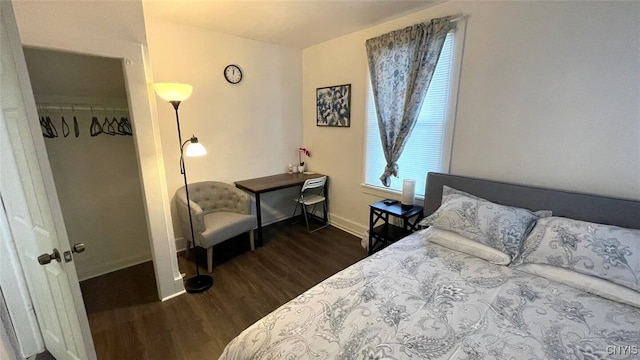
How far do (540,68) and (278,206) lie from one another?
3.19m

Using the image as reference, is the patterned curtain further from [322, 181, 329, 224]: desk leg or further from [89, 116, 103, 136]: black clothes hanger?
[89, 116, 103, 136]: black clothes hanger

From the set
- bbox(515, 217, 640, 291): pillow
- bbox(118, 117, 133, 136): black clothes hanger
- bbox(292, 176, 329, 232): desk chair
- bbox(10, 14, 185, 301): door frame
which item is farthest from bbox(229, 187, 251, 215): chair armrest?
bbox(515, 217, 640, 291): pillow

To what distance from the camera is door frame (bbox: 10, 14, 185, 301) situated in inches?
62.5

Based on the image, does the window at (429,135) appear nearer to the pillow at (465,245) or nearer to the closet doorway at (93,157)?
the pillow at (465,245)

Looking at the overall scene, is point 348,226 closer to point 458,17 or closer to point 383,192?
point 383,192

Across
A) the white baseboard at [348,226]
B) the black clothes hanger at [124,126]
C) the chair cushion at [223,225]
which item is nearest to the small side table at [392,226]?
the white baseboard at [348,226]

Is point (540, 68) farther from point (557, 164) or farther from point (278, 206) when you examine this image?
point (278, 206)

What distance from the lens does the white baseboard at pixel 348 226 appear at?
3.31m

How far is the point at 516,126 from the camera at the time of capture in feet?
6.59

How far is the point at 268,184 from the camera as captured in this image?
10.5 ft

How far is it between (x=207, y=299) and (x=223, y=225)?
69 cm

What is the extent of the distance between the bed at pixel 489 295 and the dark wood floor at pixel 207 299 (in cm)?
81

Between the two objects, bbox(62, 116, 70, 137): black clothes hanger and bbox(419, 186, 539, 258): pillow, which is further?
bbox(62, 116, 70, 137): black clothes hanger

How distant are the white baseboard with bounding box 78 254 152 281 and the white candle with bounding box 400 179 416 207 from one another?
9.13 feet
